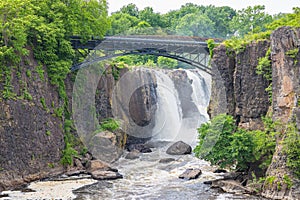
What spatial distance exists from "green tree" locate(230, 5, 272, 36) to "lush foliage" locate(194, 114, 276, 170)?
41.1m

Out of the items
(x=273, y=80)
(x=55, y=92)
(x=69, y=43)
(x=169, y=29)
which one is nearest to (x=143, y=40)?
(x=69, y=43)

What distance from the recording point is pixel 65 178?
2584 cm

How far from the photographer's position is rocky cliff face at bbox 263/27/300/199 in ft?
67.4

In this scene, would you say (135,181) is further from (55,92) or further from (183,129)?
(183,129)

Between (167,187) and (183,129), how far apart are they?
21.6 m

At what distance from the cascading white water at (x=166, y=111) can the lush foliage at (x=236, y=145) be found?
18823 mm

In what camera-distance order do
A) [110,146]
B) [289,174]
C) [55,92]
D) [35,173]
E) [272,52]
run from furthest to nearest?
[110,146], [55,92], [35,173], [272,52], [289,174]

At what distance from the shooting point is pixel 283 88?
73.4 feet

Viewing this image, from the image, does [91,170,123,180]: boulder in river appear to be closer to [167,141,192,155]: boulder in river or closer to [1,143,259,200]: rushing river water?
[1,143,259,200]: rushing river water

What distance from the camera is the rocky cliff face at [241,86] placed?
25.0 metres

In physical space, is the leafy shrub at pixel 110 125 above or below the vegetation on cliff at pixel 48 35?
below

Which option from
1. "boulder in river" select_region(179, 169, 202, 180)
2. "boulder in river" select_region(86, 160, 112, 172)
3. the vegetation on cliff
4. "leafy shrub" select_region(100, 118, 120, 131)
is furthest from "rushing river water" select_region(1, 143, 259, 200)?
"leafy shrub" select_region(100, 118, 120, 131)

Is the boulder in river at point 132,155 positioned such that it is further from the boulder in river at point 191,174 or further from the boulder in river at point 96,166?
the boulder in river at point 191,174

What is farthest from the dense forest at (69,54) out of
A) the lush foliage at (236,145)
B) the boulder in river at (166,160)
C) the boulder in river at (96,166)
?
the boulder in river at (166,160)
